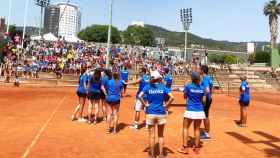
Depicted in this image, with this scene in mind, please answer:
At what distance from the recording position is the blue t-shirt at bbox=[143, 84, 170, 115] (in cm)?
956

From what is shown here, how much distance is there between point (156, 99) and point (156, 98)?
2 cm

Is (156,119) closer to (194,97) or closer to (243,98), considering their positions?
(194,97)

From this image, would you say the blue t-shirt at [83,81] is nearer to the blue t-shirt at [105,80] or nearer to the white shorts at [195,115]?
the blue t-shirt at [105,80]

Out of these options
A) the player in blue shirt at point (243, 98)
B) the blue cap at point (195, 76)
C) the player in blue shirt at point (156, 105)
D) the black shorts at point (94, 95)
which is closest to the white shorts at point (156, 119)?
the player in blue shirt at point (156, 105)

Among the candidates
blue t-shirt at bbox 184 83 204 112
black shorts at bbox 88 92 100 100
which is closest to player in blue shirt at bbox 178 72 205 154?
blue t-shirt at bbox 184 83 204 112

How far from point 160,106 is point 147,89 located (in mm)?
501

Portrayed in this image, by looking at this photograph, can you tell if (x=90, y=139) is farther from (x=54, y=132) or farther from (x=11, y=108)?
(x=11, y=108)

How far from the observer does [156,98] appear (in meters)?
9.59

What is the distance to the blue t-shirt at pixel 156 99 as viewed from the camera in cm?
956

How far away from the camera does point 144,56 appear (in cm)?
5906

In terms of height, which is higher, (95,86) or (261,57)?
(261,57)

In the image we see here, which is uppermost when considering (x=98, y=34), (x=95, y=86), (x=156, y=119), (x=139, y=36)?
(x=98, y=34)

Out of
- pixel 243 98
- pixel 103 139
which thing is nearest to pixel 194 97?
pixel 103 139

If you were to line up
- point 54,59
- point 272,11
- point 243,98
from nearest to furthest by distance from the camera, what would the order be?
point 243,98 < point 54,59 < point 272,11
